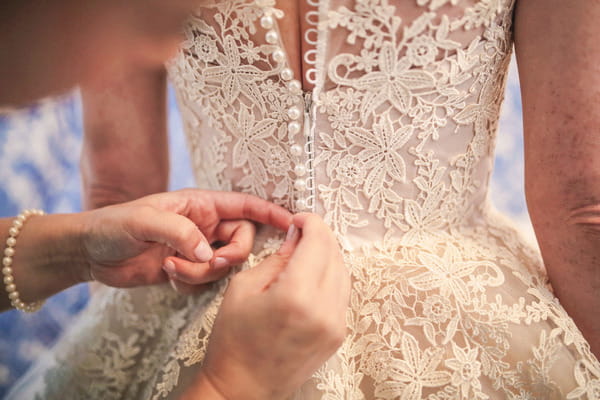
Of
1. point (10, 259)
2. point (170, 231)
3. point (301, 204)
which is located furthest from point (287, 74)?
point (10, 259)

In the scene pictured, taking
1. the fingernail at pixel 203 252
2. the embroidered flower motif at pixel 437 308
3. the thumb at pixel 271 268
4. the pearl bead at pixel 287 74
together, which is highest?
the pearl bead at pixel 287 74

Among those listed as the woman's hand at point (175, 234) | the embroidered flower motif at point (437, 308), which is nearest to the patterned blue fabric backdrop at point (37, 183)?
the woman's hand at point (175, 234)

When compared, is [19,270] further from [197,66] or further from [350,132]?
[350,132]

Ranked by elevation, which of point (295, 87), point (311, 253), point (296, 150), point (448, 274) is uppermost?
point (295, 87)

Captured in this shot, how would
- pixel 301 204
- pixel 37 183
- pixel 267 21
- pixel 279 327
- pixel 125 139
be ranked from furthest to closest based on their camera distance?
pixel 37 183 < pixel 125 139 < pixel 301 204 < pixel 267 21 < pixel 279 327

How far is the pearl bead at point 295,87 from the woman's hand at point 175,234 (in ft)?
0.72

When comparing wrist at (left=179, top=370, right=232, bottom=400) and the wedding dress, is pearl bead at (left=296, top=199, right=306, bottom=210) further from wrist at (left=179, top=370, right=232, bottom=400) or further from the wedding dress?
wrist at (left=179, top=370, right=232, bottom=400)

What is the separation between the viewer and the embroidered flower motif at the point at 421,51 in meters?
0.55

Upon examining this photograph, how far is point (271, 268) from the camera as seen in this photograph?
0.55 metres

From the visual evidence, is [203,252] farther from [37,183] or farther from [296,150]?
[37,183]

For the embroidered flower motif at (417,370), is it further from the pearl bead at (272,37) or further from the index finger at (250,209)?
the pearl bead at (272,37)

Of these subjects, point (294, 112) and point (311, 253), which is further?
point (294, 112)

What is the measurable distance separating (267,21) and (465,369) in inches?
23.8

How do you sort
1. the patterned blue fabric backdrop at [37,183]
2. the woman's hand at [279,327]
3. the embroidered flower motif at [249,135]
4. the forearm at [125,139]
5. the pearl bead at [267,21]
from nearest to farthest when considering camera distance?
1. the woman's hand at [279,327]
2. the pearl bead at [267,21]
3. the embroidered flower motif at [249,135]
4. the forearm at [125,139]
5. the patterned blue fabric backdrop at [37,183]
